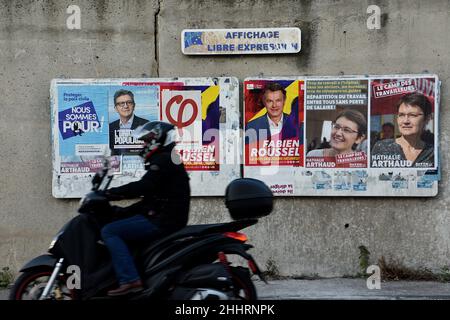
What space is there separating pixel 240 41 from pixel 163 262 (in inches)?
157

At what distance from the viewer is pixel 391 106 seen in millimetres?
8328

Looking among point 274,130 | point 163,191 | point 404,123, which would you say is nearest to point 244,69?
point 274,130

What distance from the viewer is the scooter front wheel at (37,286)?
5.29 meters

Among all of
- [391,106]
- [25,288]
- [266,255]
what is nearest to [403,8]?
[391,106]

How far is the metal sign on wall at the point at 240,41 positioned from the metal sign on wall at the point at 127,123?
1.33ft

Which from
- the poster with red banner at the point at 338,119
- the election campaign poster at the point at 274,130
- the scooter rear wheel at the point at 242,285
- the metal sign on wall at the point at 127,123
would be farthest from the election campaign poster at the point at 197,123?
the scooter rear wheel at the point at 242,285

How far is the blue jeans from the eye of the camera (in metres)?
5.20

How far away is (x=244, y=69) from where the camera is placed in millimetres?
8469

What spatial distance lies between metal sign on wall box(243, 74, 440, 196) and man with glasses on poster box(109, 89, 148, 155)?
4.81 feet

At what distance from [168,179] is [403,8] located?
179 inches

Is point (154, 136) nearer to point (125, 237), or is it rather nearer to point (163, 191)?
point (163, 191)

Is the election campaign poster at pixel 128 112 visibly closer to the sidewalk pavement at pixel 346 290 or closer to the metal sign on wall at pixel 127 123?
the metal sign on wall at pixel 127 123
